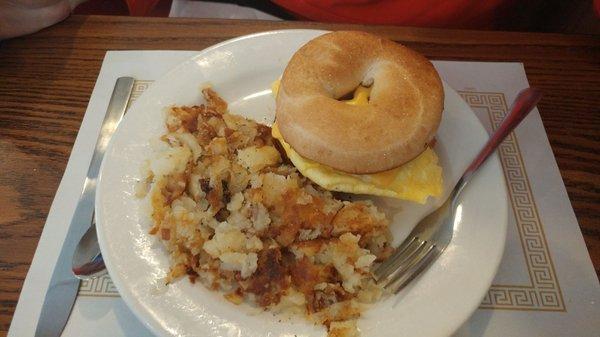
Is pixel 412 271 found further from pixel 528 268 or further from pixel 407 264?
pixel 528 268

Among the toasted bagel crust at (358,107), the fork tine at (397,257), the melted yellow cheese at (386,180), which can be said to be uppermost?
the toasted bagel crust at (358,107)

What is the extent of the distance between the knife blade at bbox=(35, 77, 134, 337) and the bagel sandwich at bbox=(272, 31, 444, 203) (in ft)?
1.88

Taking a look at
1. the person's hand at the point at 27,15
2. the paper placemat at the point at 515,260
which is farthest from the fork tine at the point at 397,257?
the person's hand at the point at 27,15

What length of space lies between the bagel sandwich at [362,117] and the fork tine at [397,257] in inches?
4.7

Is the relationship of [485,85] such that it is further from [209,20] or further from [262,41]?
[209,20]

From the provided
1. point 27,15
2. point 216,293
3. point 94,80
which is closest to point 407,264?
point 216,293

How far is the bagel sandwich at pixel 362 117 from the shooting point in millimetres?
1120

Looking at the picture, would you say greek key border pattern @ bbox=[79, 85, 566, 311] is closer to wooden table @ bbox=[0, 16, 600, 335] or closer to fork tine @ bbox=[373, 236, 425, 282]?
wooden table @ bbox=[0, 16, 600, 335]

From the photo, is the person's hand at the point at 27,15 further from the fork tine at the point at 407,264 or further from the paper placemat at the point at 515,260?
the fork tine at the point at 407,264

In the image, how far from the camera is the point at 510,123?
126 centimetres

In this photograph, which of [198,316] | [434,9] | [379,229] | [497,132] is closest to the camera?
[198,316]

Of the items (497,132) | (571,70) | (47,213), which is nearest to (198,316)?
Answer: (47,213)

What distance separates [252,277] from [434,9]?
4.33 ft

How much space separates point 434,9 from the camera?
1780 mm
